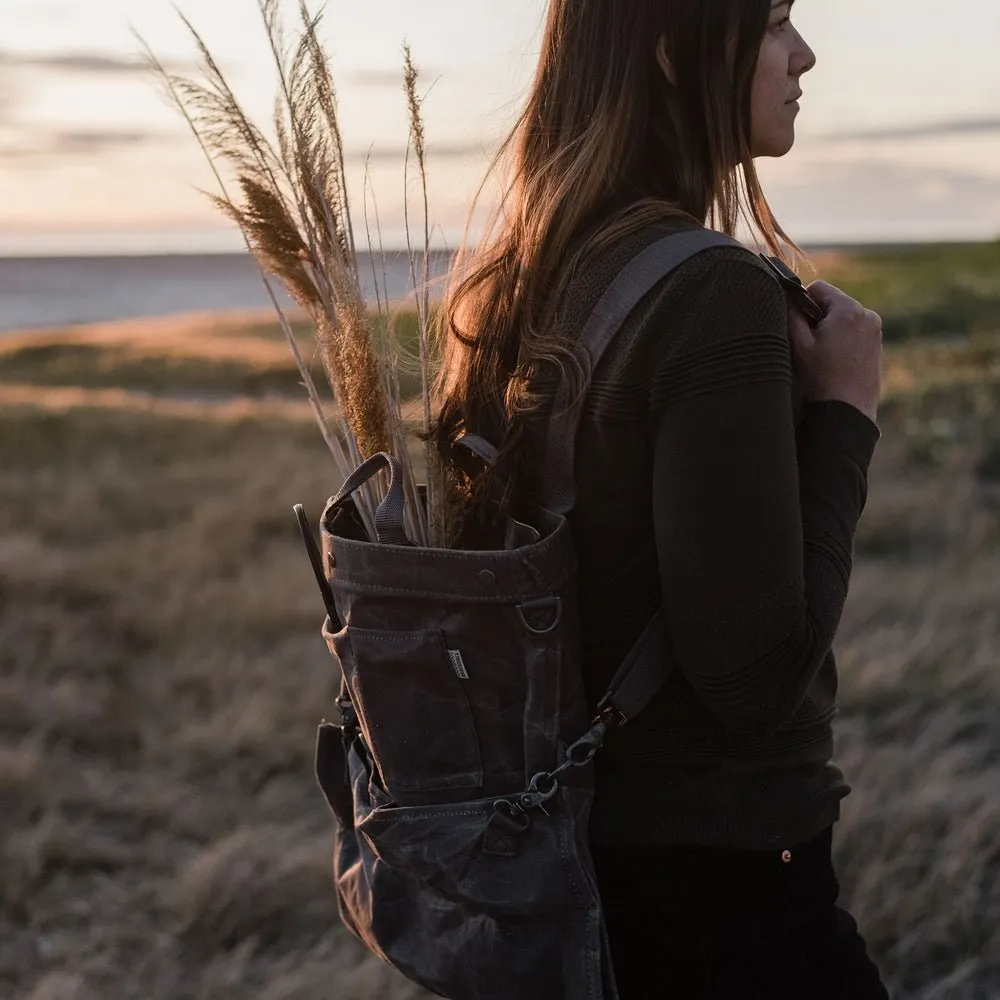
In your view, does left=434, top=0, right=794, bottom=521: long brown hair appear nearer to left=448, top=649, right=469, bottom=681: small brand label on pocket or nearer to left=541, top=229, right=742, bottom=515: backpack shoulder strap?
left=541, top=229, right=742, bottom=515: backpack shoulder strap

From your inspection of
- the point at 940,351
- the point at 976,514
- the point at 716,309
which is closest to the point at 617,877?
the point at 716,309

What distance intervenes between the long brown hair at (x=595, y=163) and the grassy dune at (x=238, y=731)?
1907 mm

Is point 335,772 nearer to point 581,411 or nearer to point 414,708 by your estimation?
point 414,708

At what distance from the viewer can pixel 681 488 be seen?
3.93 feet

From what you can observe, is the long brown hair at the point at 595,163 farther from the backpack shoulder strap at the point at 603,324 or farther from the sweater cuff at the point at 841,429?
the sweater cuff at the point at 841,429

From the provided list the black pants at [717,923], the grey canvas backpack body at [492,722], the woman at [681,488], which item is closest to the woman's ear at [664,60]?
the woman at [681,488]

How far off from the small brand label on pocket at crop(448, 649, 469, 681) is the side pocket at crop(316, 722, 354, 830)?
0.41 meters

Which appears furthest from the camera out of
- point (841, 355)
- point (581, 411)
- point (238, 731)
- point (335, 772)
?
point (238, 731)

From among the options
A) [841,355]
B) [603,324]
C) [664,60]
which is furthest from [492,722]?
[664,60]

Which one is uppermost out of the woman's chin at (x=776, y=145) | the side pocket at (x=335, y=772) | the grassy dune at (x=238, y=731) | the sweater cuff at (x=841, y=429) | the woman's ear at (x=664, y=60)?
the woman's ear at (x=664, y=60)

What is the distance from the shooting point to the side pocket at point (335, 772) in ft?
5.57

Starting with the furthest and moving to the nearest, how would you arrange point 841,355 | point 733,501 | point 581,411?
point 841,355, point 581,411, point 733,501

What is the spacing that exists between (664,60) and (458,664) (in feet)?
2.31

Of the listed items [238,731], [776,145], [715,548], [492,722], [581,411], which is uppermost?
[776,145]
